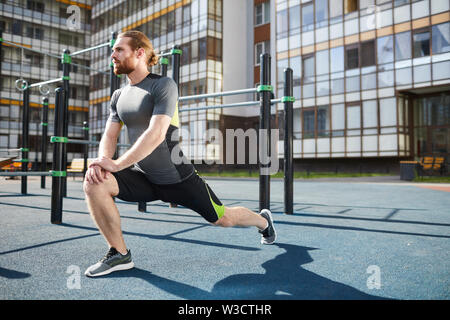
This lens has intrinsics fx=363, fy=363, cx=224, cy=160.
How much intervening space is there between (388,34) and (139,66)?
21113mm

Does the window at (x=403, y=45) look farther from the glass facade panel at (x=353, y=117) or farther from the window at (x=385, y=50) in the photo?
the glass facade panel at (x=353, y=117)

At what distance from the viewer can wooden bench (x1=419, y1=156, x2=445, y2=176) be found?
16.9m

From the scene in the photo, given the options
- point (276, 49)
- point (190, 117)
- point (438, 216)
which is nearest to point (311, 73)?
point (276, 49)

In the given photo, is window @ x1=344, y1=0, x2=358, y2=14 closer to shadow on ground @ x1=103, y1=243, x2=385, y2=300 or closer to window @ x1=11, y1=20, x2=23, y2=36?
shadow on ground @ x1=103, y1=243, x2=385, y2=300

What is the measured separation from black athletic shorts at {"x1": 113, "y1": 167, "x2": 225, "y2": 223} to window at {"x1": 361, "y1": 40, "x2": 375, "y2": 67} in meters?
20.8

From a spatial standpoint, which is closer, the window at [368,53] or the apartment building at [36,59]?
the window at [368,53]

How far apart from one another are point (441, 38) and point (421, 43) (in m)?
0.93

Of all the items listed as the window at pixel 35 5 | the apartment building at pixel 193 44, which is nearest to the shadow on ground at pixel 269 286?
the apartment building at pixel 193 44

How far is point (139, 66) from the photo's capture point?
8.44 feet

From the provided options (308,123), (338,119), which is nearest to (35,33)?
(308,123)

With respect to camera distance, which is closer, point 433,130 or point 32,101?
point 433,130

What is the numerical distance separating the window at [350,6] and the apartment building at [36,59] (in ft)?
79.0

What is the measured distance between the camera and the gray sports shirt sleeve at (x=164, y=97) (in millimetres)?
2387
